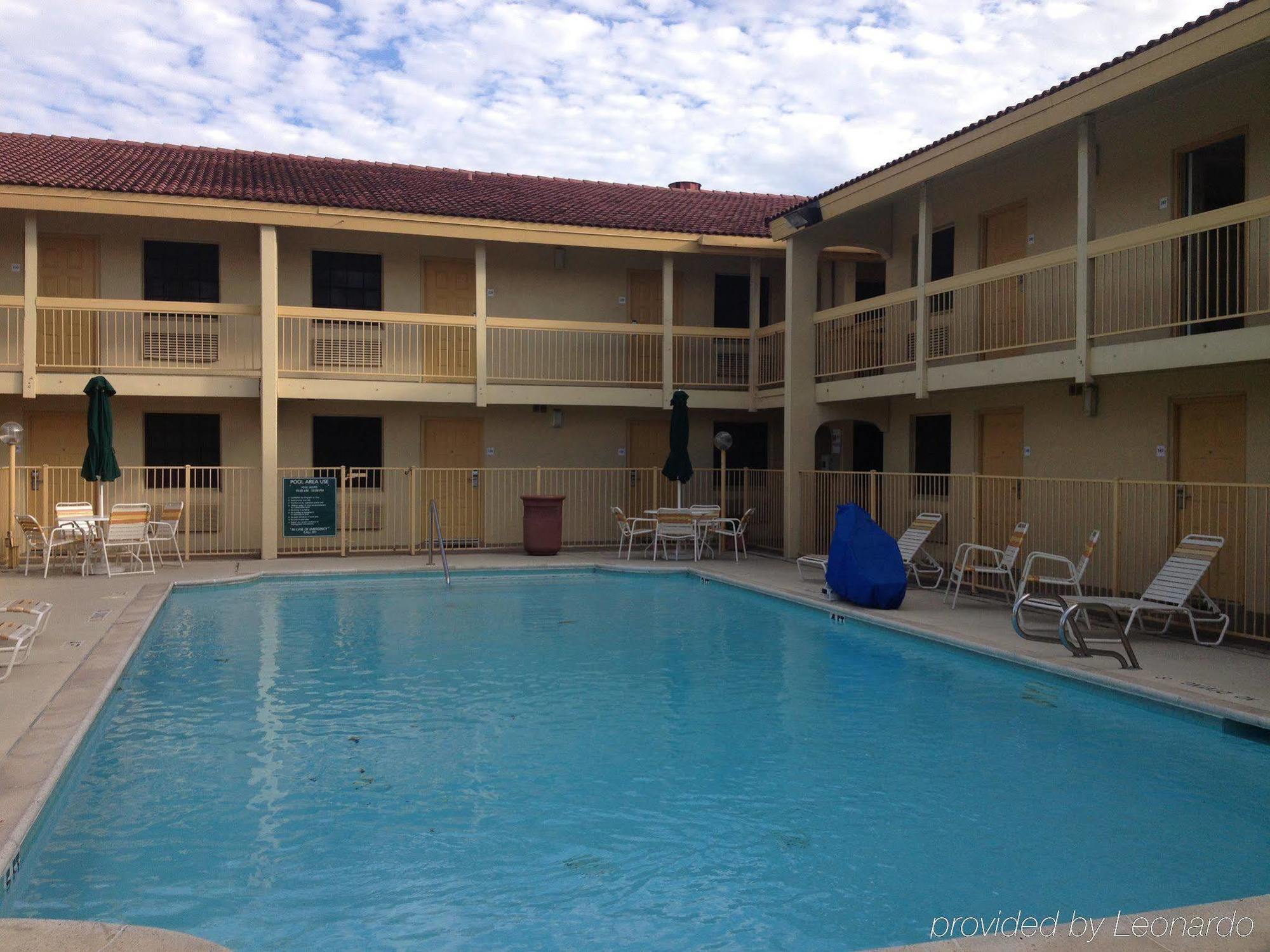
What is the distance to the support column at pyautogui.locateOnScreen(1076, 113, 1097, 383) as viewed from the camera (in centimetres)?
1138

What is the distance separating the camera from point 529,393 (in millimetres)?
18094

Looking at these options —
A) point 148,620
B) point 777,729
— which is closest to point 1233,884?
point 777,729

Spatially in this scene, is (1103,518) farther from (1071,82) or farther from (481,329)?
(481,329)

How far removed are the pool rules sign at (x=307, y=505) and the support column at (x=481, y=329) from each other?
2.94 meters

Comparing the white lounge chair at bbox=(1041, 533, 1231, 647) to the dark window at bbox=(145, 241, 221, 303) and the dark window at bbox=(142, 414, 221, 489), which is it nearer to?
the dark window at bbox=(142, 414, 221, 489)

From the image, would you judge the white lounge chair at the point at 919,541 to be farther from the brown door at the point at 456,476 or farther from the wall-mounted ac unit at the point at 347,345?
the wall-mounted ac unit at the point at 347,345

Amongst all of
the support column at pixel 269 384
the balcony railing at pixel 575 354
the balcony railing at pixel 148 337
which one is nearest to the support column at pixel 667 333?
the balcony railing at pixel 575 354

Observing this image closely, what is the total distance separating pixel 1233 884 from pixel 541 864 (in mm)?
3274

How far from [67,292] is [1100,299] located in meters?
16.3

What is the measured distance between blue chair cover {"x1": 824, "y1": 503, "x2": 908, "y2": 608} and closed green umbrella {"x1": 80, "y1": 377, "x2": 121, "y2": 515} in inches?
422

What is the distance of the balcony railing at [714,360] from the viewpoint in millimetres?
19470

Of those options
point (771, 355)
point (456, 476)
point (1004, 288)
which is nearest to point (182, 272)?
point (456, 476)

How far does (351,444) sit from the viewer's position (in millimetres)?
18797

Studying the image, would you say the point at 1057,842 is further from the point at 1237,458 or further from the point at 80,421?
the point at 80,421
